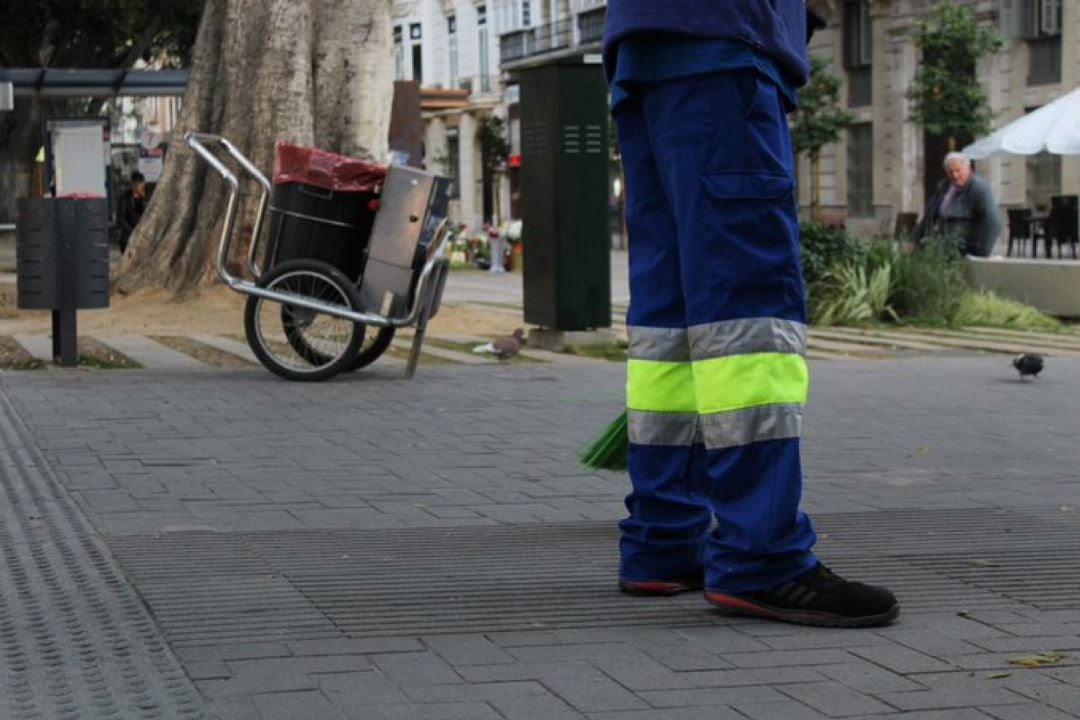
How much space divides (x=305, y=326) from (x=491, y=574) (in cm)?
583

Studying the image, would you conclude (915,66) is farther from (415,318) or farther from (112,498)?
(112,498)

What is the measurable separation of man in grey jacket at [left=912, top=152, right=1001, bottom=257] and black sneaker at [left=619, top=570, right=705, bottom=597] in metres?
14.2

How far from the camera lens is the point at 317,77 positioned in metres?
15.3

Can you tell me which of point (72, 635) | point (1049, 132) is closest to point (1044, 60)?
point (1049, 132)

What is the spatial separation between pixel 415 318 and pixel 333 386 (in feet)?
1.98

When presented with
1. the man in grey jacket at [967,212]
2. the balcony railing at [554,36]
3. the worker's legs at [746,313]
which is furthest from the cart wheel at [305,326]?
the balcony railing at [554,36]

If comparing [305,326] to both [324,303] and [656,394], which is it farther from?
[656,394]

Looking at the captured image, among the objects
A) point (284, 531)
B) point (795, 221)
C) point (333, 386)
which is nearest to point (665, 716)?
point (795, 221)

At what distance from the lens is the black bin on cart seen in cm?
1078

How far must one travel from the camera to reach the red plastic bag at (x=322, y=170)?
35.3ft

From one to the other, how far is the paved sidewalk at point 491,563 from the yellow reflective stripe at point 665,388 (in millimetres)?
455

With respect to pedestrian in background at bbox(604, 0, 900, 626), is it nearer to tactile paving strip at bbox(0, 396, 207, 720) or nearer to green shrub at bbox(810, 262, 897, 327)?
tactile paving strip at bbox(0, 396, 207, 720)

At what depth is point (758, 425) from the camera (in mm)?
4398

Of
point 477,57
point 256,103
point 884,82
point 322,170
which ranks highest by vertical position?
point 477,57
